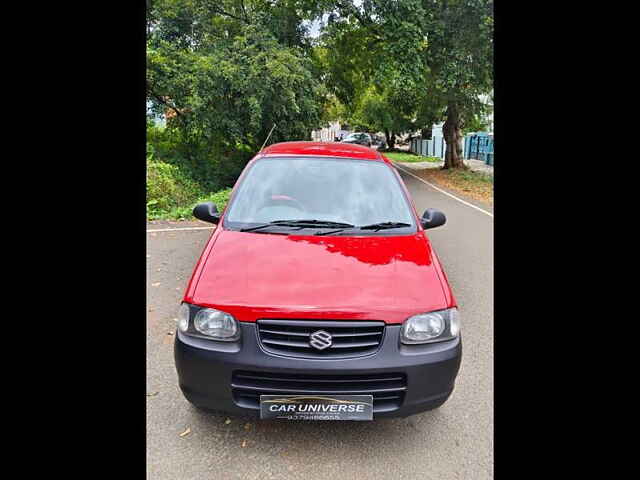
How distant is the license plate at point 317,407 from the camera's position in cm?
254

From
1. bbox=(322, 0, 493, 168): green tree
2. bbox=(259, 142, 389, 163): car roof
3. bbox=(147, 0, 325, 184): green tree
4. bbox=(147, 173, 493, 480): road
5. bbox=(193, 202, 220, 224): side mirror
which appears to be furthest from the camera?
bbox=(322, 0, 493, 168): green tree

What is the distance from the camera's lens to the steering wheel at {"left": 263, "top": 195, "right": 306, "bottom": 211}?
367 cm

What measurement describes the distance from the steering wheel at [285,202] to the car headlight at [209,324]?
126 cm

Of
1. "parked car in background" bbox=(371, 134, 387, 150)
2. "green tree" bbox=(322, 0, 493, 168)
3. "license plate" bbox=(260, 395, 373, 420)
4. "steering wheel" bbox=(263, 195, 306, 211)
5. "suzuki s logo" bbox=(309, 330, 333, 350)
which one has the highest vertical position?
"green tree" bbox=(322, 0, 493, 168)

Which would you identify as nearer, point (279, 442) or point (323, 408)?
point (323, 408)

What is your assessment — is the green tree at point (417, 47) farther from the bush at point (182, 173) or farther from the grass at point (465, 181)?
the bush at point (182, 173)

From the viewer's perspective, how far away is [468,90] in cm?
1812

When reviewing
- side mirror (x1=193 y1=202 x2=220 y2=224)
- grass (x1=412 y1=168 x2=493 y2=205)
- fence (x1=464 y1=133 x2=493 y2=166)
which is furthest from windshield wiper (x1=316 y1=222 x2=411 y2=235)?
fence (x1=464 y1=133 x2=493 y2=166)

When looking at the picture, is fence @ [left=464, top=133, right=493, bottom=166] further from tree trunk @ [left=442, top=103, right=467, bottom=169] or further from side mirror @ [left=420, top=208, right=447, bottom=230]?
side mirror @ [left=420, top=208, right=447, bottom=230]

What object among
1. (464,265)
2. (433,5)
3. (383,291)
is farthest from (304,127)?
(383,291)

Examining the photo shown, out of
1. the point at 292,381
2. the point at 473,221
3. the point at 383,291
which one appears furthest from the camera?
the point at 473,221

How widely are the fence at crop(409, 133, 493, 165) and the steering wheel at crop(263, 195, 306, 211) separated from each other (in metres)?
20.7

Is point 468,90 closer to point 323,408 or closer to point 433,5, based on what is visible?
point 433,5

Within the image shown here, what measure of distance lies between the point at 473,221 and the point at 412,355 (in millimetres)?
8247
